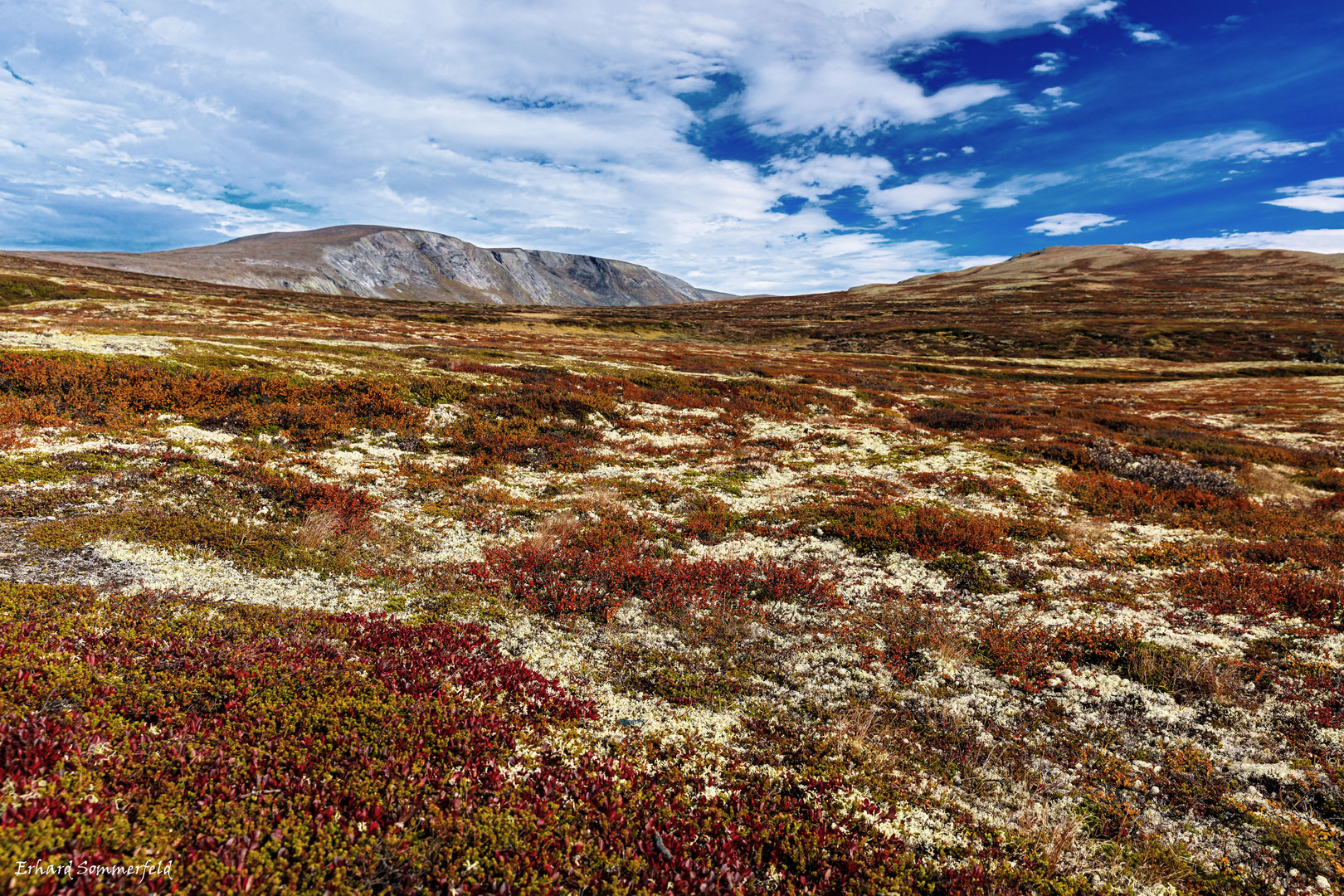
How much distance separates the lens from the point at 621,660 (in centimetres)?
1031

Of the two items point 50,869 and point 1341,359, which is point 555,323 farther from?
point 1341,359

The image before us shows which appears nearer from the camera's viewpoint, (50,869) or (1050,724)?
(50,869)

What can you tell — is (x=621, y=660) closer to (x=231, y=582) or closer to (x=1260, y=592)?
(x=231, y=582)

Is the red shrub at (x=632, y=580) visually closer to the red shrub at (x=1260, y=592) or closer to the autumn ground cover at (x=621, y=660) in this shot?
the autumn ground cover at (x=621, y=660)

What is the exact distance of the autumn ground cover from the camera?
5.82m

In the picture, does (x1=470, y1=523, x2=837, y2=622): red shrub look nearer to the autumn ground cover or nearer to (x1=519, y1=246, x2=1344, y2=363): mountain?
the autumn ground cover

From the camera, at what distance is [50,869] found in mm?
4254

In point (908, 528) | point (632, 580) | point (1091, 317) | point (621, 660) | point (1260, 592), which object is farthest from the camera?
point (1091, 317)

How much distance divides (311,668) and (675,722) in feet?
18.3

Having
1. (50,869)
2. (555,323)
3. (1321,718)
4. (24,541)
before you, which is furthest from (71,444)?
(555,323)
